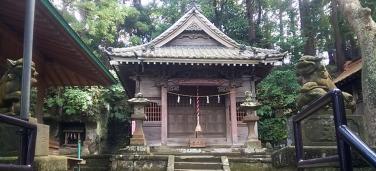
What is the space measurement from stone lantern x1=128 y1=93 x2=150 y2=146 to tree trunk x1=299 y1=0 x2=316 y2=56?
1554 centimetres

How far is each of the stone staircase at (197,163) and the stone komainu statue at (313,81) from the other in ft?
20.8

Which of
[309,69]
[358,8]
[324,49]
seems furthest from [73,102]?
[324,49]

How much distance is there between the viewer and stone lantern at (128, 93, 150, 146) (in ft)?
46.6

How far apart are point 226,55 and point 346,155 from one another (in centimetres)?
1497

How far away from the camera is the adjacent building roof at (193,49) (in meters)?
16.1

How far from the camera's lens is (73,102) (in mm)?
18641

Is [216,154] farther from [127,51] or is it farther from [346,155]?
[346,155]

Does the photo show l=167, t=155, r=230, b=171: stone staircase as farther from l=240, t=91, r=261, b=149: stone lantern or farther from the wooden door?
the wooden door

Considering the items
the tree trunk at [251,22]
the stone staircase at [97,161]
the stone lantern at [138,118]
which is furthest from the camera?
the tree trunk at [251,22]

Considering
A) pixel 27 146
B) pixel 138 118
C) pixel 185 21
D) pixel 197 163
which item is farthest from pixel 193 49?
pixel 27 146

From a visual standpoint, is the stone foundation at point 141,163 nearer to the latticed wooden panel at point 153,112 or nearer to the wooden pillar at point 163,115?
the wooden pillar at point 163,115

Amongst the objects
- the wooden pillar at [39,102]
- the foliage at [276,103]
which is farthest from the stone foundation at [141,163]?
the foliage at [276,103]

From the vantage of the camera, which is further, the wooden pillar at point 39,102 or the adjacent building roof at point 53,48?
Result: the wooden pillar at point 39,102

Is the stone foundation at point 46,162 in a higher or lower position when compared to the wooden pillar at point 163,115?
lower
